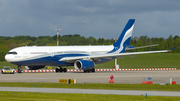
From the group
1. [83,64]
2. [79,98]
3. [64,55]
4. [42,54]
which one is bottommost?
[79,98]

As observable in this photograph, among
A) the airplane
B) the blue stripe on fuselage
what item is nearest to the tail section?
the airplane

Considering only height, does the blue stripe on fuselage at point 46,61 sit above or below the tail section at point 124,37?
below

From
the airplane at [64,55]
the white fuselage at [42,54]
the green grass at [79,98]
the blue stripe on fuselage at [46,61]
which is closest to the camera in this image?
the green grass at [79,98]

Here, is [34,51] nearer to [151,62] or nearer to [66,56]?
[66,56]

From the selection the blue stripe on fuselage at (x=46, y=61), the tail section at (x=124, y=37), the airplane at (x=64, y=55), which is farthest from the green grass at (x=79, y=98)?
the tail section at (x=124, y=37)

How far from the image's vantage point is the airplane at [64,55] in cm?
5412

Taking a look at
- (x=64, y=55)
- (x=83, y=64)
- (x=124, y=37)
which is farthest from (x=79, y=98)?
(x=124, y=37)

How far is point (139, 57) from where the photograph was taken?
117188 millimetres

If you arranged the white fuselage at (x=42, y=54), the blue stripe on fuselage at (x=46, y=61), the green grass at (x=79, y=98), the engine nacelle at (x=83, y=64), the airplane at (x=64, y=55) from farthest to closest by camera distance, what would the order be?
the engine nacelle at (x=83, y=64) < the blue stripe on fuselage at (x=46, y=61) < the airplane at (x=64, y=55) < the white fuselage at (x=42, y=54) < the green grass at (x=79, y=98)

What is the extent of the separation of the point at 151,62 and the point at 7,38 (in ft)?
158

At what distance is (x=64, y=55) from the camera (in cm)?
5756

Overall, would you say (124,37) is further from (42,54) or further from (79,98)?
(79,98)

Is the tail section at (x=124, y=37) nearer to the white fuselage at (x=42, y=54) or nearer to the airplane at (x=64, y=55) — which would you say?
the airplane at (x=64, y=55)

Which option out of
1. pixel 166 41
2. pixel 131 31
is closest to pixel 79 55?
pixel 131 31
